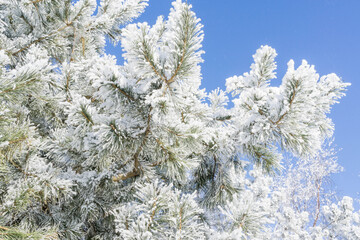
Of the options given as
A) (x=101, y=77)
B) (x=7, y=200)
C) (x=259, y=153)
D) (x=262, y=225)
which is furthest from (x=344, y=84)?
(x=7, y=200)

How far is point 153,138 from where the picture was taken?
211cm

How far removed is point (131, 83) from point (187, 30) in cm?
53

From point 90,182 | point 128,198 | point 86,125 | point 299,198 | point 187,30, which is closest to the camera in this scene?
point 187,30

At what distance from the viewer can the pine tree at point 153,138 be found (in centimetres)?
167

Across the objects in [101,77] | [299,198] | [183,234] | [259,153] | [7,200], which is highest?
[299,198]

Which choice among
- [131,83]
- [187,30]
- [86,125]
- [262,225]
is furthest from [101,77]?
[262,225]

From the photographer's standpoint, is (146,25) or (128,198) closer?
(146,25)

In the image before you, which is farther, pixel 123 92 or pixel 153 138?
pixel 153 138

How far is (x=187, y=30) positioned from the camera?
63.6 inches

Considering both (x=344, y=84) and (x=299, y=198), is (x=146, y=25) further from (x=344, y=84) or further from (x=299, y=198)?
(x=299, y=198)

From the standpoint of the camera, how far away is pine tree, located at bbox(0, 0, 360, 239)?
167 centimetres

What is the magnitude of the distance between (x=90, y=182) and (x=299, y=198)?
11.0m

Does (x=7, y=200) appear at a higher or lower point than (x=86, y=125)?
lower

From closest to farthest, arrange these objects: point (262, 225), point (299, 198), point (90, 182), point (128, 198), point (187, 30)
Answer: point (187, 30)
point (262, 225)
point (90, 182)
point (128, 198)
point (299, 198)
